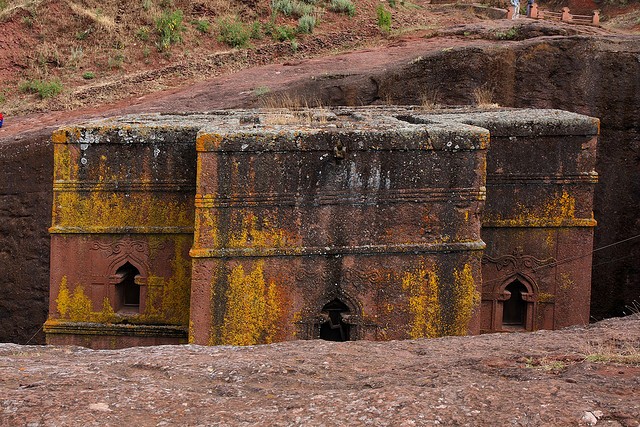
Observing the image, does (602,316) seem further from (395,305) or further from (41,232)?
(41,232)

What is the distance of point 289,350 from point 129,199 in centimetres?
409

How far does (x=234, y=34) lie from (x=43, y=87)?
4929mm

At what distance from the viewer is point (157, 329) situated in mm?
9273

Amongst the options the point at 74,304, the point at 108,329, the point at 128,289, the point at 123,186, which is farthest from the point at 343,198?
the point at 74,304

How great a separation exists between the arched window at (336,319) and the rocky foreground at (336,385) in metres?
2.46

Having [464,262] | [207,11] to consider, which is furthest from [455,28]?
[464,262]

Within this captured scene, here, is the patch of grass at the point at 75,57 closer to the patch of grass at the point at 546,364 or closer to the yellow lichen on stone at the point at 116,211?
the yellow lichen on stone at the point at 116,211

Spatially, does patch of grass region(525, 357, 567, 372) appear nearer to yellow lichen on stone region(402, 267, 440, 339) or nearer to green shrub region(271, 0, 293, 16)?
yellow lichen on stone region(402, 267, 440, 339)

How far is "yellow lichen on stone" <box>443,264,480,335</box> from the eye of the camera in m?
8.39

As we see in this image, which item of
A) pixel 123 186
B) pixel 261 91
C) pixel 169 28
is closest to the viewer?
pixel 123 186

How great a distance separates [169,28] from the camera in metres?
20.9

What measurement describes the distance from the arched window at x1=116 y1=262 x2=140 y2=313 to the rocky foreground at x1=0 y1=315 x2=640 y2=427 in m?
3.45

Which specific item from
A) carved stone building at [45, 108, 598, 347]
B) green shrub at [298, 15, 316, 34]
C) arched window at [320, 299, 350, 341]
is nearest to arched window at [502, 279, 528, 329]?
carved stone building at [45, 108, 598, 347]

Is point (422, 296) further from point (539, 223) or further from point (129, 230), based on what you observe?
point (129, 230)
